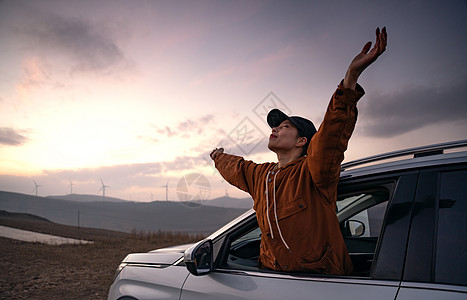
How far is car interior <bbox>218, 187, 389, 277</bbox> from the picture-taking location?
7.13 feet

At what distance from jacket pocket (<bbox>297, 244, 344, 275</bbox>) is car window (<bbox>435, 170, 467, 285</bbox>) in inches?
21.6

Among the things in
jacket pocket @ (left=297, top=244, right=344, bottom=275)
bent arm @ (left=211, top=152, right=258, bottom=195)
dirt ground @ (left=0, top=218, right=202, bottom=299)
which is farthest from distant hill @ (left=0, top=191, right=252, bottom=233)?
jacket pocket @ (left=297, top=244, right=344, bottom=275)

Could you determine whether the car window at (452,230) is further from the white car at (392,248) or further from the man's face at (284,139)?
the man's face at (284,139)

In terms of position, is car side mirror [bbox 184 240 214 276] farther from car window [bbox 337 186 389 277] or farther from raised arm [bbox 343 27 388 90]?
raised arm [bbox 343 27 388 90]

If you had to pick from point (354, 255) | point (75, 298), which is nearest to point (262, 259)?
point (354, 255)

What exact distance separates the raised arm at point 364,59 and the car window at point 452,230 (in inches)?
24.9

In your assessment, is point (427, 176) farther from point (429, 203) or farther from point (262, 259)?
point (262, 259)

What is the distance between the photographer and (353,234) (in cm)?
285

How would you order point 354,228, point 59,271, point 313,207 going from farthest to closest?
point 59,271
point 354,228
point 313,207

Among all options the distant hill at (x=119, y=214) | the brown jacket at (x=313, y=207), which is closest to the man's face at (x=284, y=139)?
the brown jacket at (x=313, y=207)

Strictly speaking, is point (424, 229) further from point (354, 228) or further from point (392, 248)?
point (354, 228)

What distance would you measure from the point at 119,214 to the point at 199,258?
14265 centimetres

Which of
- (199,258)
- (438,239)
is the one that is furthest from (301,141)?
(438,239)

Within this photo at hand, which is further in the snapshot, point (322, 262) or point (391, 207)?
point (322, 262)
